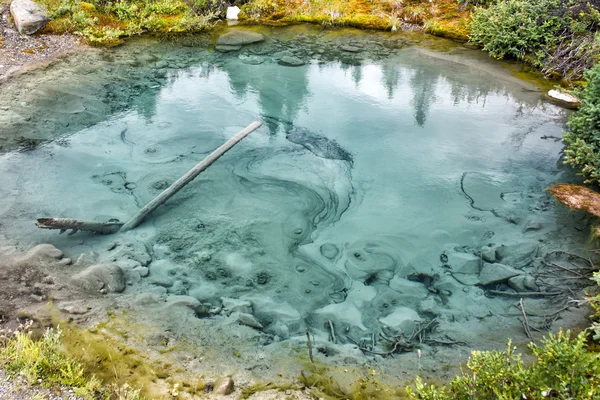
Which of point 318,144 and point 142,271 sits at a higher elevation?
point 318,144

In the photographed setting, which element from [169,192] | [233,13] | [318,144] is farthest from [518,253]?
[233,13]

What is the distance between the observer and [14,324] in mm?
6113

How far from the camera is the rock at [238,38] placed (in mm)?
18578

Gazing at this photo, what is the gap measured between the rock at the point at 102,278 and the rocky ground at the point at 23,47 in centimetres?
1099

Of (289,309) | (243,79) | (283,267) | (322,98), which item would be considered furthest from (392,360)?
(243,79)

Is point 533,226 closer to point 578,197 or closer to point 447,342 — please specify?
point 578,197

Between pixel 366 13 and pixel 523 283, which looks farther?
pixel 366 13

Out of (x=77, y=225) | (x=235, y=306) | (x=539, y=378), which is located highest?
(x=539, y=378)

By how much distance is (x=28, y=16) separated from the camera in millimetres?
17094

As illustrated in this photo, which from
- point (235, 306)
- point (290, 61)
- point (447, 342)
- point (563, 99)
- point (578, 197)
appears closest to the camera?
point (447, 342)

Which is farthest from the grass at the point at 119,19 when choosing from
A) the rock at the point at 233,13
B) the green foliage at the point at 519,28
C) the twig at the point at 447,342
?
the twig at the point at 447,342

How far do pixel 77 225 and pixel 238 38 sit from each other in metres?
13.4

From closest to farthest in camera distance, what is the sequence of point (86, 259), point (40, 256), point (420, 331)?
point (420, 331), point (40, 256), point (86, 259)

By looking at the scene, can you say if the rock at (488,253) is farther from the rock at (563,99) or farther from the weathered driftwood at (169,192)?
the rock at (563,99)
